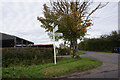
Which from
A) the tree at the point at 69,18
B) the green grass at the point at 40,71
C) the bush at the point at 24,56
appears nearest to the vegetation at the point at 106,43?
the tree at the point at 69,18

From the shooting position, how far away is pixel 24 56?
26.1 feet

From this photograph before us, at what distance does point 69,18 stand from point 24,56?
5.51 m

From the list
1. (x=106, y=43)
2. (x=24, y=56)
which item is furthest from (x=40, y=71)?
(x=106, y=43)

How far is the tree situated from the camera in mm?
8641

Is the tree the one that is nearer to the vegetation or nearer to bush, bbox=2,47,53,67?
bush, bbox=2,47,53,67

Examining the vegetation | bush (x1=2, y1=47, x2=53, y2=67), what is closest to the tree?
bush (x1=2, y1=47, x2=53, y2=67)

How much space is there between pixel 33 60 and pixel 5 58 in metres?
2.28

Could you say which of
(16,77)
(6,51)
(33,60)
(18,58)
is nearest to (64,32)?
(33,60)

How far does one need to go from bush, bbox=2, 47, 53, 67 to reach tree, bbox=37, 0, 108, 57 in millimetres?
2913

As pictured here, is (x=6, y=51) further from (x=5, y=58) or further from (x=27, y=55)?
(x=27, y=55)

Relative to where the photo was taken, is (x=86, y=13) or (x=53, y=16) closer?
(x=53, y=16)

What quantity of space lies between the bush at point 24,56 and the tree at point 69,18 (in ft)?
9.56

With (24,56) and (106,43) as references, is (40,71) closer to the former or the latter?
(24,56)

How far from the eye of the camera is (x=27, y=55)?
8094mm
